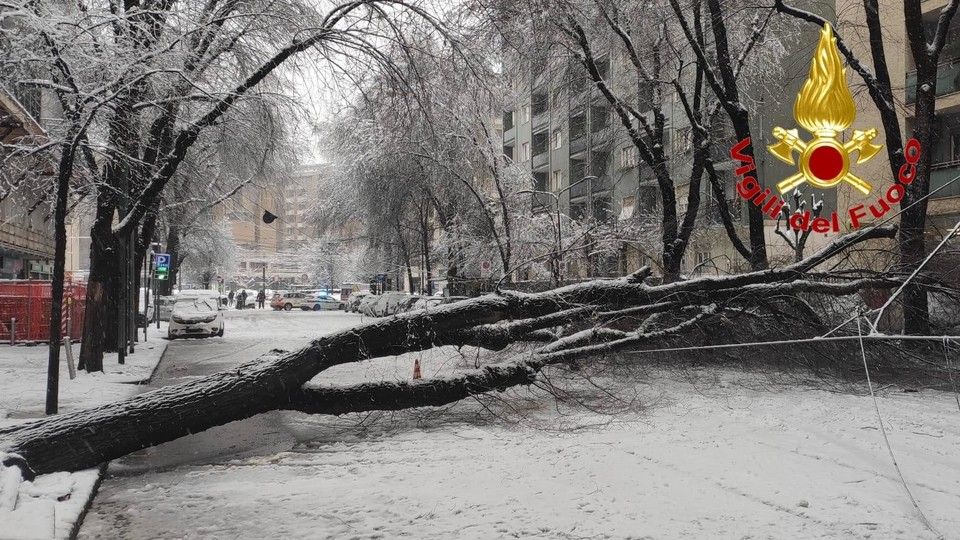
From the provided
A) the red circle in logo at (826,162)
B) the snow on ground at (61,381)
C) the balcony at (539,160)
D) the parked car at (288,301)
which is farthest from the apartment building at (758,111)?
the parked car at (288,301)

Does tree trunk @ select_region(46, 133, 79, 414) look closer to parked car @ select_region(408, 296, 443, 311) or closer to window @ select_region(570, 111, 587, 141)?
parked car @ select_region(408, 296, 443, 311)

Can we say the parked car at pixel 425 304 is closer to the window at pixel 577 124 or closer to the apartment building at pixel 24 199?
the apartment building at pixel 24 199

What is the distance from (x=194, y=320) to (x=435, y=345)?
18.6 meters

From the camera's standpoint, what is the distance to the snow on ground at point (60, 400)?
477 centimetres

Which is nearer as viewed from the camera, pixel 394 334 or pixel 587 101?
pixel 394 334

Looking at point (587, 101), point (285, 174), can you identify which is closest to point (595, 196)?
point (285, 174)

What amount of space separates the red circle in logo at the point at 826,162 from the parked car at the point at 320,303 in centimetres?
4844

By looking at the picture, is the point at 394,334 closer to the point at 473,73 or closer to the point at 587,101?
the point at 473,73

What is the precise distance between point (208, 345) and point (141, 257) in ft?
11.4

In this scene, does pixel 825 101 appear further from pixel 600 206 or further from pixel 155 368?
pixel 600 206

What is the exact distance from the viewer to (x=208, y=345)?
21500 millimetres

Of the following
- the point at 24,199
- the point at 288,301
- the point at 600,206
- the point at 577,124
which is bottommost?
the point at 288,301

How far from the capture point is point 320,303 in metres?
57.0

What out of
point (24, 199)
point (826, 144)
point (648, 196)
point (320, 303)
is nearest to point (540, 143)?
point (648, 196)
